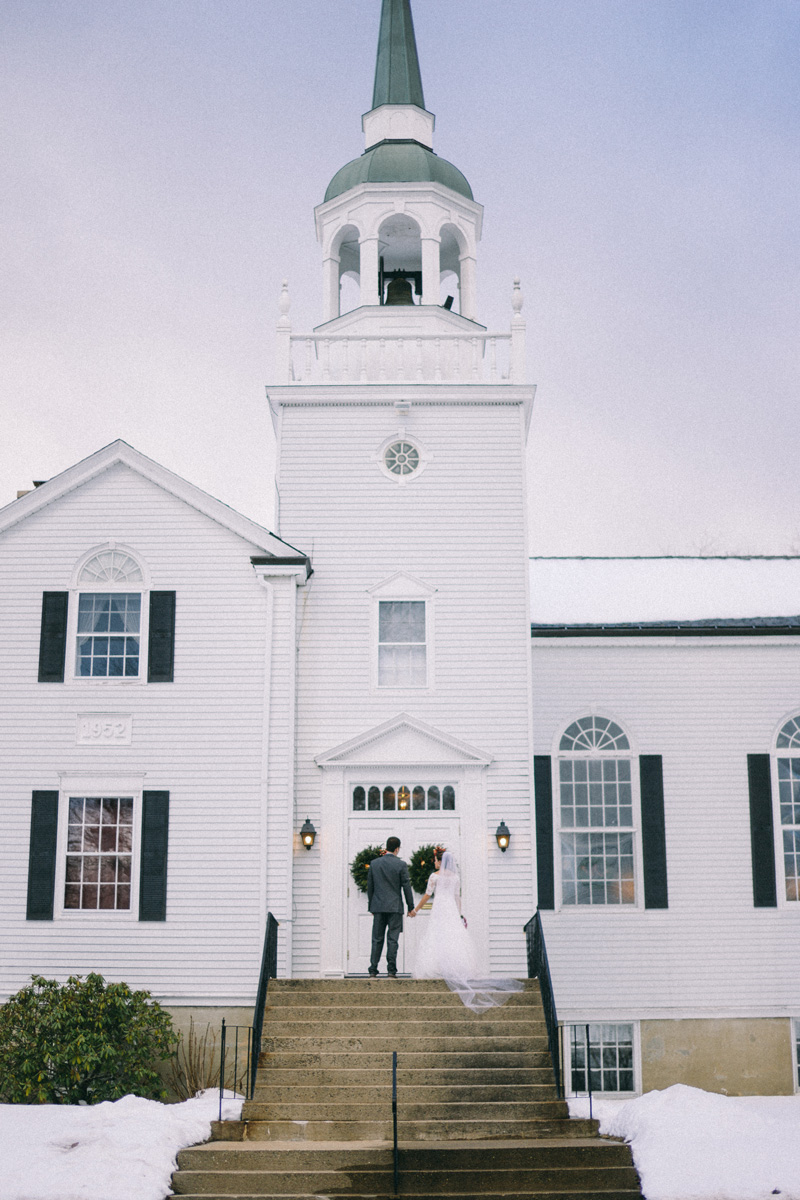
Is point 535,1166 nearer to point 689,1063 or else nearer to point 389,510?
point 689,1063

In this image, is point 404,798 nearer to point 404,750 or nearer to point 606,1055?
point 404,750

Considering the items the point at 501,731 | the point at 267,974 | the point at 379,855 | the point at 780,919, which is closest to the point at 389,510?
the point at 501,731

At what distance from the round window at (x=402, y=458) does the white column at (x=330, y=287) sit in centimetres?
265

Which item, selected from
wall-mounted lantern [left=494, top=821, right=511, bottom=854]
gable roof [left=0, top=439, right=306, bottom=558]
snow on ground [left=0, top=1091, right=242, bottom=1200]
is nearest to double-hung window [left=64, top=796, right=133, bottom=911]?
snow on ground [left=0, top=1091, right=242, bottom=1200]

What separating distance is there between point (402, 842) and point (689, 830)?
4458mm

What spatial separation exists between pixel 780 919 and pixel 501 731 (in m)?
5.07

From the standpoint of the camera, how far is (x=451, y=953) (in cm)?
1485

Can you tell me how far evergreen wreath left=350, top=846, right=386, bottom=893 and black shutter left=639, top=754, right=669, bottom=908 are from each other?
4.12m

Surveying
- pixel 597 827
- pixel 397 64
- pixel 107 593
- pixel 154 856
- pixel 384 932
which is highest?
pixel 397 64

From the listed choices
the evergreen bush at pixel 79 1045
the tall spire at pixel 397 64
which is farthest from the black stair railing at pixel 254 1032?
the tall spire at pixel 397 64

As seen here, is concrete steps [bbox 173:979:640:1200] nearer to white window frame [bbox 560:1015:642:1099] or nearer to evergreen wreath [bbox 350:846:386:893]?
evergreen wreath [bbox 350:846:386:893]

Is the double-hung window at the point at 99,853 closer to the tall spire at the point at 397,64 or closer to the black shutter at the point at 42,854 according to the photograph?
the black shutter at the point at 42,854

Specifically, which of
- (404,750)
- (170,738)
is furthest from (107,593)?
(404,750)

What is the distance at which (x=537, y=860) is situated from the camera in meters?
18.1
